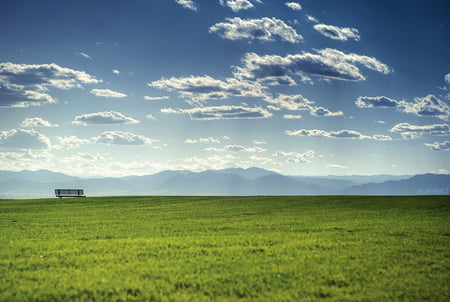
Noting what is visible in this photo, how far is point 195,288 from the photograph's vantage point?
10930mm

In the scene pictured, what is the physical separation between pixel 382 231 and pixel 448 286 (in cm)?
1087

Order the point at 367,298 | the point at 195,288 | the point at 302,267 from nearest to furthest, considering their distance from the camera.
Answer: the point at 367,298 < the point at 195,288 < the point at 302,267

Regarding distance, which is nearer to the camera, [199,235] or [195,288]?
[195,288]

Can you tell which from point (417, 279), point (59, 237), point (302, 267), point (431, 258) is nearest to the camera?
point (417, 279)

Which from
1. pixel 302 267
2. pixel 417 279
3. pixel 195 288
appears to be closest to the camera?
pixel 195 288

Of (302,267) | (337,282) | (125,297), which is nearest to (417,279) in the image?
(337,282)

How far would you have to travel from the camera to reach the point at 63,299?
10.2m

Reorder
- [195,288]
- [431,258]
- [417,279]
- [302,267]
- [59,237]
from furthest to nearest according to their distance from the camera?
[59,237]
[431,258]
[302,267]
[417,279]
[195,288]

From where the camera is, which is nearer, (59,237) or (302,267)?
(302,267)

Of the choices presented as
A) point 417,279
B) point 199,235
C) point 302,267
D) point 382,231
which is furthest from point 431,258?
point 199,235

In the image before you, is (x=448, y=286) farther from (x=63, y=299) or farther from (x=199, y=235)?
(x=199, y=235)

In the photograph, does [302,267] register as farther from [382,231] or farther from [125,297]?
[382,231]

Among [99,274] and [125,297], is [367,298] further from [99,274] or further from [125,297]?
[99,274]

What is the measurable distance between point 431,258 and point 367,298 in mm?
6053
